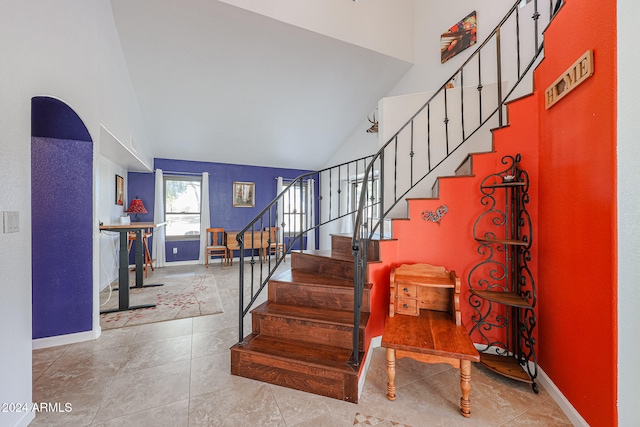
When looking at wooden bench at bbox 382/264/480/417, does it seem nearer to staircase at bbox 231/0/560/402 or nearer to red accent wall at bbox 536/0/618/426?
staircase at bbox 231/0/560/402

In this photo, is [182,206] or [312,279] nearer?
[312,279]

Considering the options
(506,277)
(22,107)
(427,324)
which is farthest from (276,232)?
(506,277)

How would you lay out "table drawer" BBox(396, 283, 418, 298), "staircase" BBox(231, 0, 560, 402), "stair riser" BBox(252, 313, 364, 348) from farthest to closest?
"table drawer" BBox(396, 283, 418, 298), "stair riser" BBox(252, 313, 364, 348), "staircase" BBox(231, 0, 560, 402)

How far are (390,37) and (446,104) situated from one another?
1.91m

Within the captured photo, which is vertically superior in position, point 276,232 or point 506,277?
point 276,232

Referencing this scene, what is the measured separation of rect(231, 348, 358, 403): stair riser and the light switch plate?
150 centimetres

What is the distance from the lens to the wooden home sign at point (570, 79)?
137cm

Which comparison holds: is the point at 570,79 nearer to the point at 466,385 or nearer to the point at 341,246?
the point at 466,385

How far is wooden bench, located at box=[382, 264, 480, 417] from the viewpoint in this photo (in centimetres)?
158

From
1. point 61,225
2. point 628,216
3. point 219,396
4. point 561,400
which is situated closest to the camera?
point 628,216

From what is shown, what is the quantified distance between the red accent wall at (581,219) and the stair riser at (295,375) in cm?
129

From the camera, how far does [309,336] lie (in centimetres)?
203

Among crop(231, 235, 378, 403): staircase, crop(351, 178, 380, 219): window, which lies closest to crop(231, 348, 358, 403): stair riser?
crop(231, 235, 378, 403): staircase

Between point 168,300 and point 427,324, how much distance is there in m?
3.36
